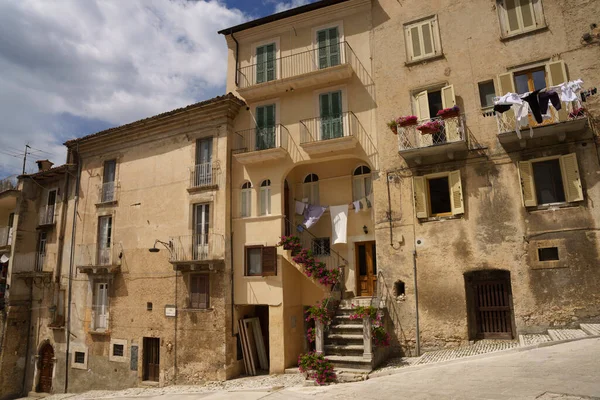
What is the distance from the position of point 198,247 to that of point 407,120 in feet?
33.3

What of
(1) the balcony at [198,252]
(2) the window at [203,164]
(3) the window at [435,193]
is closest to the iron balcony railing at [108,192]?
(1) the balcony at [198,252]

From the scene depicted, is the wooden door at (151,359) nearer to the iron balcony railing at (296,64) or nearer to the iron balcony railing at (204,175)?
the iron balcony railing at (204,175)

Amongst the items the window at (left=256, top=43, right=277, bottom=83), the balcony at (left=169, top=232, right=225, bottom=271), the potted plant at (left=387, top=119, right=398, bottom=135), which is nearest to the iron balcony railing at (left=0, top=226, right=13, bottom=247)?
the balcony at (left=169, top=232, right=225, bottom=271)

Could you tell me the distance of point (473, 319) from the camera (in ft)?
46.0

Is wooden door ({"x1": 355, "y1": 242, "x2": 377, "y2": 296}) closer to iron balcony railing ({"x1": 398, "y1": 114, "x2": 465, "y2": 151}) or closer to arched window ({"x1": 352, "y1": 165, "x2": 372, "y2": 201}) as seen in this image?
arched window ({"x1": 352, "y1": 165, "x2": 372, "y2": 201})

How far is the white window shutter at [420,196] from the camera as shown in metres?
14.9

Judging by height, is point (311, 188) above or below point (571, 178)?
above

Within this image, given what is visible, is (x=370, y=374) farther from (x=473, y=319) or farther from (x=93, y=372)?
(x=93, y=372)

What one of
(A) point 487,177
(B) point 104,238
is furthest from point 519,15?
(B) point 104,238

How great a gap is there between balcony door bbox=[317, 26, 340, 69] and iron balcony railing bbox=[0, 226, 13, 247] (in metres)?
21.4

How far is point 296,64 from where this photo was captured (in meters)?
18.3

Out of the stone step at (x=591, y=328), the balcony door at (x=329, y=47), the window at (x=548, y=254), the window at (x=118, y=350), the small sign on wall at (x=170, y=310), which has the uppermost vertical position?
the balcony door at (x=329, y=47)

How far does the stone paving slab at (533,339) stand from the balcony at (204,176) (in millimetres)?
12664

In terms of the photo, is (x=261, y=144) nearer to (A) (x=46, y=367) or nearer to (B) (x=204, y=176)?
(B) (x=204, y=176)
